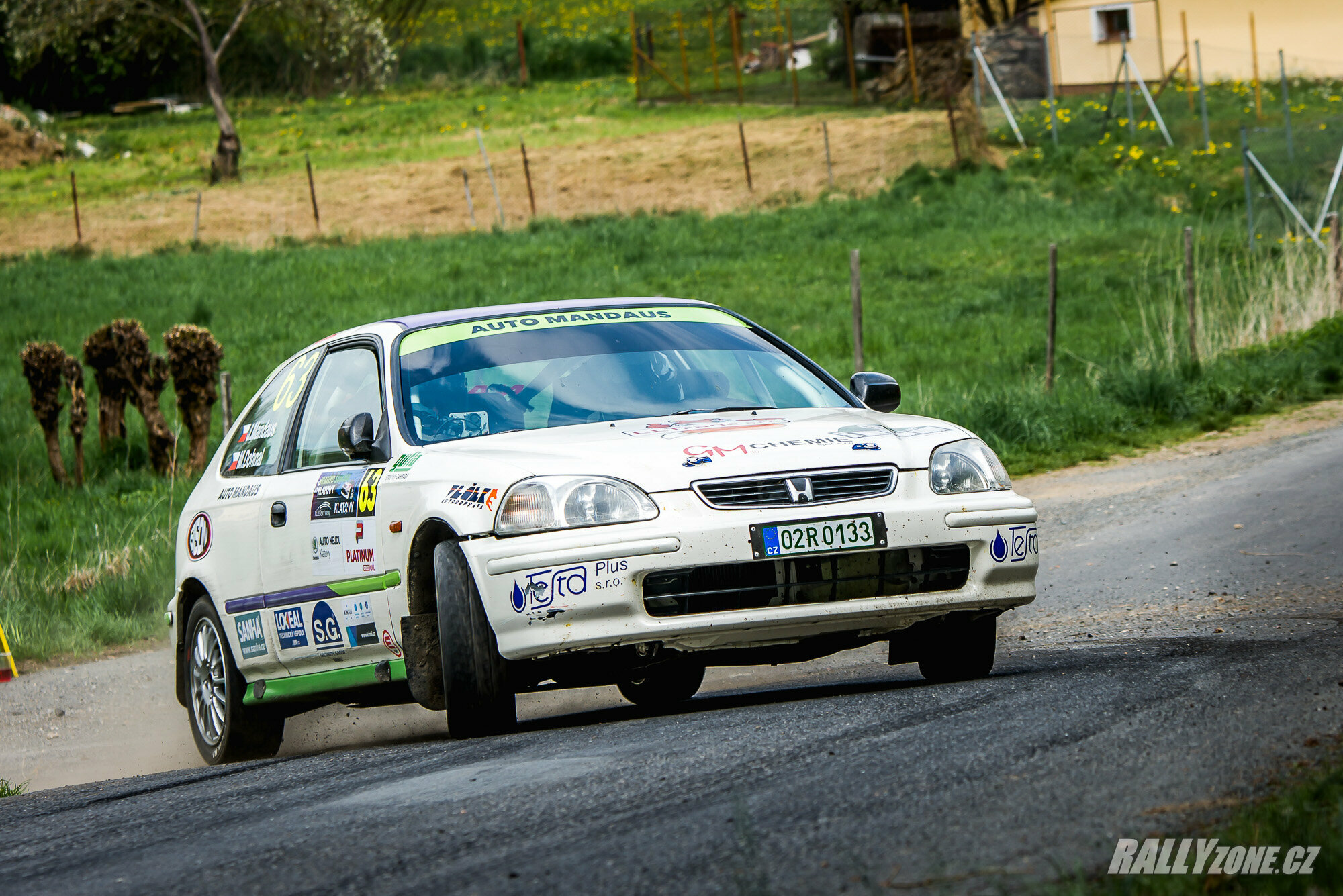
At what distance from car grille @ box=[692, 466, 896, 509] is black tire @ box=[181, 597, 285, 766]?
262 cm

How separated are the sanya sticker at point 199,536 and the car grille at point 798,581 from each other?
9.13ft

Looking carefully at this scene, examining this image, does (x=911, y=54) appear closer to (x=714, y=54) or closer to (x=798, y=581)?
(x=714, y=54)

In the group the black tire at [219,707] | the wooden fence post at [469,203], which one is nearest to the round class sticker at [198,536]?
the black tire at [219,707]

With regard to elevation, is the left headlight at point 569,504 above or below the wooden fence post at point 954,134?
below

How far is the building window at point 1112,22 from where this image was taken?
122ft

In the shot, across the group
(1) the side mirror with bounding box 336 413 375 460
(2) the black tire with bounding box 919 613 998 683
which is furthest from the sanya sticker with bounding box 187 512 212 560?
(2) the black tire with bounding box 919 613 998 683

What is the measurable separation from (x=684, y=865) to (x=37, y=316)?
2395cm

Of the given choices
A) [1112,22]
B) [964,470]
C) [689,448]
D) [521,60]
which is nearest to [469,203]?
[1112,22]

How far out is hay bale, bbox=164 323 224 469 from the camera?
1580 centimetres

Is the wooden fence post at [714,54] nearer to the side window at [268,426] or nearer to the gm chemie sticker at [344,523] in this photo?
the side window at [268,426]

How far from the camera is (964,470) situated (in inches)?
236

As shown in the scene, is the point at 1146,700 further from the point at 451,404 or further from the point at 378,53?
the point at 378,53

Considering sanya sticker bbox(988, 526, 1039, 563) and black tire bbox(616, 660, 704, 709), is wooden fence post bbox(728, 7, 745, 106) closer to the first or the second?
black tire bbox(616, 660, 704, 709)

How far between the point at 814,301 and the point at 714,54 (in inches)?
881
